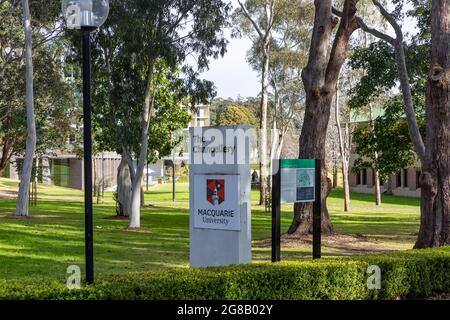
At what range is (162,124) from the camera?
118 ft

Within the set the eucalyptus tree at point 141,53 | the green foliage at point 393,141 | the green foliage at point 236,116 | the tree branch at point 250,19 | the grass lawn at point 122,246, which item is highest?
the tree branch at point 250,19

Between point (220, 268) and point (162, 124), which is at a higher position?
point (162, 124)

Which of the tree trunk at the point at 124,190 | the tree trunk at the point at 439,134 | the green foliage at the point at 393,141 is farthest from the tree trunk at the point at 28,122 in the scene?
the tree trunk at the point at 439,134

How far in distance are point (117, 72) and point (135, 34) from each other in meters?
2.39

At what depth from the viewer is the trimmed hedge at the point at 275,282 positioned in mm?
6469

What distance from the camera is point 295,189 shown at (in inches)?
396

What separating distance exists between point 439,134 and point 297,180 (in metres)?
4.38

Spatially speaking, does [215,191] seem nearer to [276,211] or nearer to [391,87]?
[276,211]

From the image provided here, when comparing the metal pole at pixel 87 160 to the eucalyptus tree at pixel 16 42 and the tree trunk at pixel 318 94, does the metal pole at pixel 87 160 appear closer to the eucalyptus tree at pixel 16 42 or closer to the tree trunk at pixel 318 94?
the tree trunk at pixel 318 94

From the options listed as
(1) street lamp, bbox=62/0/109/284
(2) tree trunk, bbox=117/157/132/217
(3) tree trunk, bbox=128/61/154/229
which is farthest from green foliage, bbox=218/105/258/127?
(1) street lamp, bbox=62/0/109/284

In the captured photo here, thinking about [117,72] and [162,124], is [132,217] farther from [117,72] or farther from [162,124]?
[162,124]

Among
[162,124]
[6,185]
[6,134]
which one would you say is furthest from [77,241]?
[6,185]

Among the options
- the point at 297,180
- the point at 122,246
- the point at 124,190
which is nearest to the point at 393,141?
the point at 122,246
